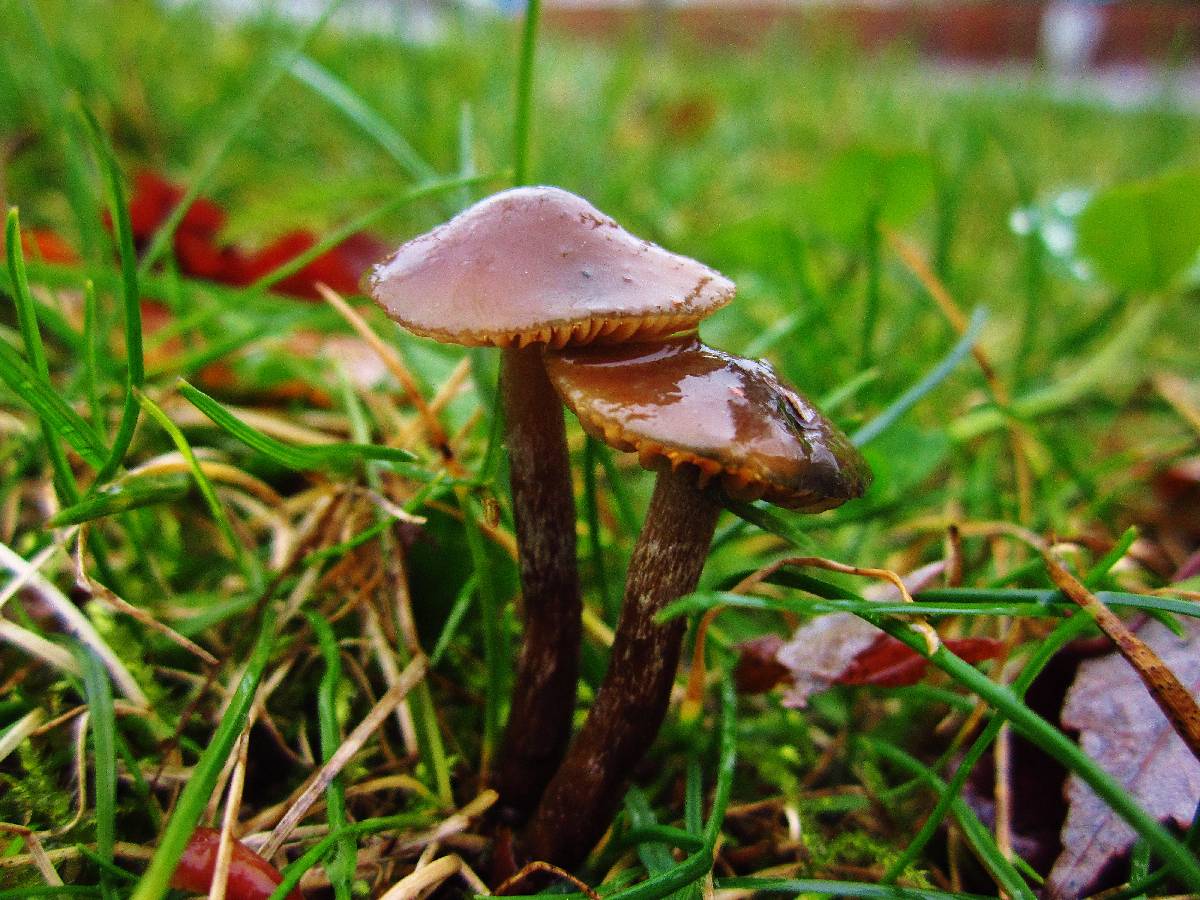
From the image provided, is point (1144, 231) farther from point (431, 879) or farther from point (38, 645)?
point (38, 645)

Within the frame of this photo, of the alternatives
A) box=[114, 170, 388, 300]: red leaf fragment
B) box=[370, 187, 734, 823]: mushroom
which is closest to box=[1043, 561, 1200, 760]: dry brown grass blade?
box=[370, 187, 734, 823]: mushroom

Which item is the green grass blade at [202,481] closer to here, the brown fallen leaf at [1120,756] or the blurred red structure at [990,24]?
the brown fallen leaf at [1120,756]

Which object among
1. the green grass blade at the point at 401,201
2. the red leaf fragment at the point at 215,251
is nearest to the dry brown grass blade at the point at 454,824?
the green grass blade at the point at 401,201

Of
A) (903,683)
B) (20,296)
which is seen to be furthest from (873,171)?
(20,296)

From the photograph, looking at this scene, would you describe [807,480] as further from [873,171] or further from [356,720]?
[873,171]

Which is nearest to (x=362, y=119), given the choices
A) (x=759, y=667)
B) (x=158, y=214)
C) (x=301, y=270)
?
(x=301, y=270)

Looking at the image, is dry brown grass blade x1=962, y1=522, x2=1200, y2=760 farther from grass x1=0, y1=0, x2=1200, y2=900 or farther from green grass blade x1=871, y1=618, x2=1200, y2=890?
green grass blade x1=871, y1=618, x2=1200, y2=890
